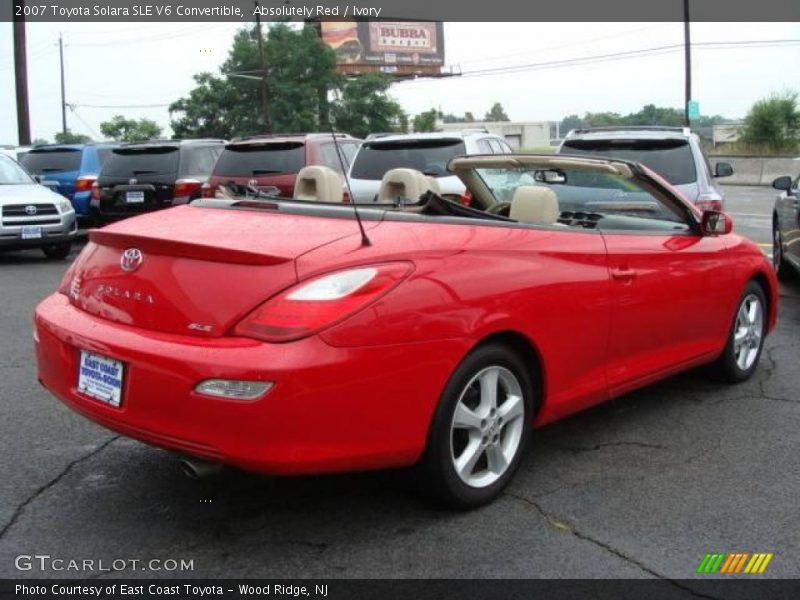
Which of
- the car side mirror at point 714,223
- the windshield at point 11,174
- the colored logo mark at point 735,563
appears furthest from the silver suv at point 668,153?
the windshield at point 11,174

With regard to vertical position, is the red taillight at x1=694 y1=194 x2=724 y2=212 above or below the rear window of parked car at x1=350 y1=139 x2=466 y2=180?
below

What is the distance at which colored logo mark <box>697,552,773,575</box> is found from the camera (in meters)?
3.03

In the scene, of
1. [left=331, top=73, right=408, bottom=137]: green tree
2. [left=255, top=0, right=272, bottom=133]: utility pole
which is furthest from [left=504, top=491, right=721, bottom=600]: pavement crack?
[left=331, top=73, right=408, bottom=137]: green tree

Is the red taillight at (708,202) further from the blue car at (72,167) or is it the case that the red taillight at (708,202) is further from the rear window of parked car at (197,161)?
the blue car at (72,167)

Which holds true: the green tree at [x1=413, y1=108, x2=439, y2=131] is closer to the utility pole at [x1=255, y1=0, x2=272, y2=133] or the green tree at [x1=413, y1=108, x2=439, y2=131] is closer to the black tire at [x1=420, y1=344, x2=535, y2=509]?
the utility pole at [x1=255, y1=0, x2=272, y2=133]

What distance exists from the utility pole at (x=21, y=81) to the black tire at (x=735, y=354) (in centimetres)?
2254

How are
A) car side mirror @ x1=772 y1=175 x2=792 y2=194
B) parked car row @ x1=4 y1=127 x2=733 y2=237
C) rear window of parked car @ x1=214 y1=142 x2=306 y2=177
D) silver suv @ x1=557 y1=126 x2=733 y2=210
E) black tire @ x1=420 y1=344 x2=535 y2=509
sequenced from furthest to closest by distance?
rear window of parked car @ x1=214 y1=142 x2=306 y2=177, car side mirror @ x1=772 y1=175 x2=792 y2=194, parked car row @ x1=4 y1=127 x2=733 y2=237, silver suv @ x1=557 y1=126 x2=733 y2=210, black tire @ x1=420 y1=344 x2=535 y2=509

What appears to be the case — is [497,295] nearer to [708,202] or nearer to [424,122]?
[708,202]

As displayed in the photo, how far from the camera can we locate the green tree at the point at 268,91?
43.9 metres

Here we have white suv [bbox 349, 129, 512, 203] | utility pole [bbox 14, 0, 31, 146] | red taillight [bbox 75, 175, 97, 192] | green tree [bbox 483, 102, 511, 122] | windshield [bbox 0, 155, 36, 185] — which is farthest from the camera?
green tree [bbox 483, 102, 511, 122]

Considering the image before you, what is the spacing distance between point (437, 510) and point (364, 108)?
42830 millimetres

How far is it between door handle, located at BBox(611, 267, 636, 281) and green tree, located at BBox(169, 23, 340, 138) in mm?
40029
